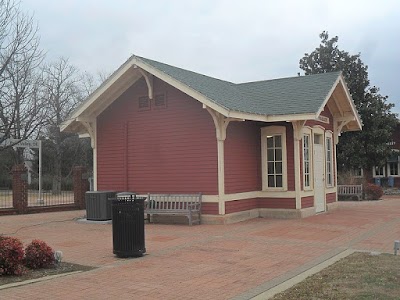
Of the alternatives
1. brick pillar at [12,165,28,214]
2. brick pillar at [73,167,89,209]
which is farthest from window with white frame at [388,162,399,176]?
brick pillar at [12,165,28,214]

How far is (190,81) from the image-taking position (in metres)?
15.7

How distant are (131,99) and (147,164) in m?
2.38

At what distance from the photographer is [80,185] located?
76.3 ft

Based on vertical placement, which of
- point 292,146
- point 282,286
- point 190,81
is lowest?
point 282,286

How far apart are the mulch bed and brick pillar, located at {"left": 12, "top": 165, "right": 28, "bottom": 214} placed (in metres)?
12.2

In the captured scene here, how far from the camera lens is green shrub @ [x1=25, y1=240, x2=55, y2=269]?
335 inches

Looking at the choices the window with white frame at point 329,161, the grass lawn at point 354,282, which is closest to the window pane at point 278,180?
the window with white frame at point 329,161

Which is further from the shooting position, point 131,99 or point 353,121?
point 353,121

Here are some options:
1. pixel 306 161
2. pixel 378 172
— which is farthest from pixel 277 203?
pixel 378 172

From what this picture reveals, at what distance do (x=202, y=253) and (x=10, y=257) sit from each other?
3.65 metres

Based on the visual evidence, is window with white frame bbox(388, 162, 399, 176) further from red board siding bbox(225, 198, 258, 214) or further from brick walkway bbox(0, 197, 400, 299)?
red board siding bbox(225, 198, 258, 214)

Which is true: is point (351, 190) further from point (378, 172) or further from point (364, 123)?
point (378, 172)

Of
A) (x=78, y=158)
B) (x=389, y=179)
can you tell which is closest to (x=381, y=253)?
(x=389, y=179)

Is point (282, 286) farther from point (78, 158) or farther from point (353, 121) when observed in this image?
point (78, 158)
